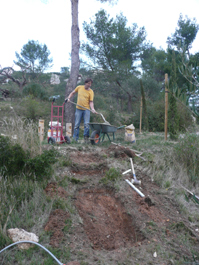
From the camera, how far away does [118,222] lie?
3.42 meters

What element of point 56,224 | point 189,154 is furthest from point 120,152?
point 56,224

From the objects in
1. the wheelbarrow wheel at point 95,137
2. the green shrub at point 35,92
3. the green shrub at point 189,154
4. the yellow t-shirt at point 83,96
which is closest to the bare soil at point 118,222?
the green shrub at point 189,154

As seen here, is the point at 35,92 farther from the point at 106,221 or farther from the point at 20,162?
the point at 106,221

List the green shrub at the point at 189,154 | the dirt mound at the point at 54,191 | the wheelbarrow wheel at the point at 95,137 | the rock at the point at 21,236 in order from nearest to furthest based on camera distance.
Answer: the rock at the point at 21,236 → the dirt mound at the point at 54,191 → the green shrub at the point at 189,154 → the wheelbarrow wheel at the point at 95,137

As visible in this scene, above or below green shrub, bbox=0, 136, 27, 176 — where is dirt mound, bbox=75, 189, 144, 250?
below

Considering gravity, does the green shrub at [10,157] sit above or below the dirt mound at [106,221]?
above

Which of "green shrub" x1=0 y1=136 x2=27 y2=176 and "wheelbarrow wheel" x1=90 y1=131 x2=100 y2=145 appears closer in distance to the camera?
"green shrub" x1=0 y1=136 x2=27 y2=176

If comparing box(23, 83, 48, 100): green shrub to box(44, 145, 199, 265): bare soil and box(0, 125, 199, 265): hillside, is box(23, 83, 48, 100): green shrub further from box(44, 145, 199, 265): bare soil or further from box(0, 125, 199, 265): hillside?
box(44, 145, 199, 265): bare soil

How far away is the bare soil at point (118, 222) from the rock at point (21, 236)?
0.65ft

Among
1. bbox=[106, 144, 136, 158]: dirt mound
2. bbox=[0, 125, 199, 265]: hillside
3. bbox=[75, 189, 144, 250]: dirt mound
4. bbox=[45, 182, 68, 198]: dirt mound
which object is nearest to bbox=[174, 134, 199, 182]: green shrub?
bbox=[0, 125, 199, 265]: hillside

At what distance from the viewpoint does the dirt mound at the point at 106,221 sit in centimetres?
301

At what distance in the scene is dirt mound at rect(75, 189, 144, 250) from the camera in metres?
3.01

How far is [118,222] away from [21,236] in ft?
4.55

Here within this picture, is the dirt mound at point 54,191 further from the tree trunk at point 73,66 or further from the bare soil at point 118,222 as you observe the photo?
the tree trunk at point 73,66
